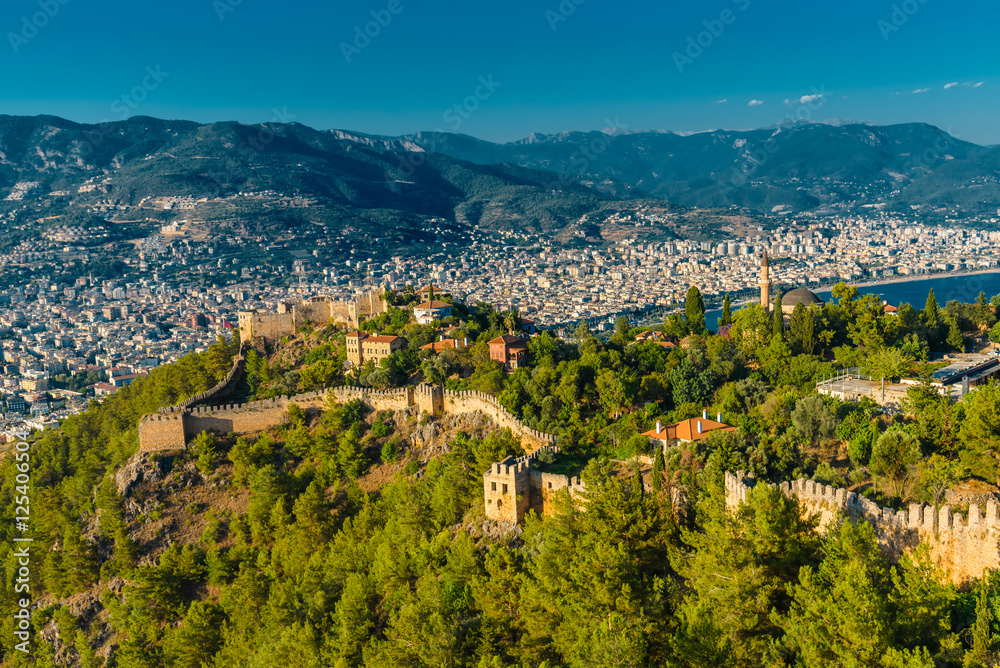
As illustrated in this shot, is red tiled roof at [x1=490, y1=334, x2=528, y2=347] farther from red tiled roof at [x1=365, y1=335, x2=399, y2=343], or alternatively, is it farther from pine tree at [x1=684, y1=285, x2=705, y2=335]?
pine tree at [x1=684, y1=285, x2=705, y2=335]

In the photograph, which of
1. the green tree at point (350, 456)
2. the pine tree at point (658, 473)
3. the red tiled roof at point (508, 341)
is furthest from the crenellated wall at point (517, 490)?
the red tiled roof at point (508, 341)

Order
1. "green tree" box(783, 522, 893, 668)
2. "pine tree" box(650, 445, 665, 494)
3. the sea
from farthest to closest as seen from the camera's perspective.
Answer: the sea, "pine tree" box(650, 445, 665, 494), "green tree" box(783, 522, 893, 668)

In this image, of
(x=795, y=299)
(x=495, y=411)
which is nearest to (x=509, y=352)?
(x=495, y=411)

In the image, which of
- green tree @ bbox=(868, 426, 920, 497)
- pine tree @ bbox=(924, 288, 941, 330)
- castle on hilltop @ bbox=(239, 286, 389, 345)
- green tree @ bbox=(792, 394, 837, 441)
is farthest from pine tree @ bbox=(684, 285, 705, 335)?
green tree @ bbox=(868, 426, 920, 497)

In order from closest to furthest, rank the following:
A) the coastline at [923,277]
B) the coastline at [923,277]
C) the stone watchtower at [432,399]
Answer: the stone watchtower at [432,399] → the coastline at [923,277] → the coastline at [923,277]

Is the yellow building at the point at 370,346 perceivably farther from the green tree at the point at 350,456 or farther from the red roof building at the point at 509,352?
the green tree at the point at 350,456
